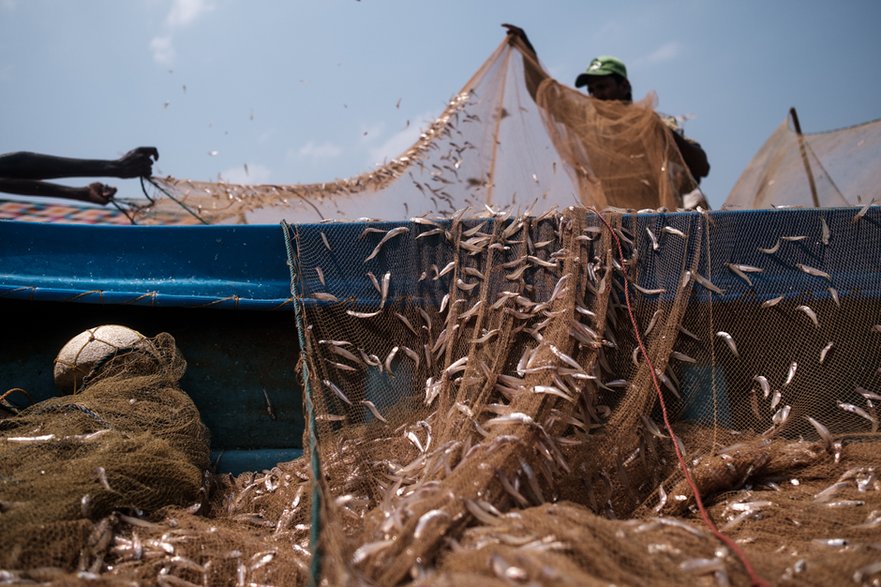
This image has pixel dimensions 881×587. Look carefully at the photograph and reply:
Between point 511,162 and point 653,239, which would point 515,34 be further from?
point 653,239

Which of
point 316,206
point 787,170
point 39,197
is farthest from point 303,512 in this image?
point 787,170

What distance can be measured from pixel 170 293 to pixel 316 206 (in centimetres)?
223

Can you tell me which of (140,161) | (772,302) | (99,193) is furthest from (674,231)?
(99,193)

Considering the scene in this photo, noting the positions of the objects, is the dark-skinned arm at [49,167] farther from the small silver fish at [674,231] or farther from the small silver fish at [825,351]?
the small silver fish at [825,351]

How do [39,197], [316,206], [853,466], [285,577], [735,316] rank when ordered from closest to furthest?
[285,577] → [853,466] → [735,316] → [316,206] → [39,197]

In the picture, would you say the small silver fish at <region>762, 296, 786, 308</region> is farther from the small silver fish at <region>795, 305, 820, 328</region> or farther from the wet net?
the small silver fish at <region>795, 305, 820, 328</region>

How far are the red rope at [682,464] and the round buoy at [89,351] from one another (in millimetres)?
2889

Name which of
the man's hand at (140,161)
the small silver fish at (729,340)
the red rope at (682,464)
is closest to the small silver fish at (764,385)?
the small silver fish at (729,340)

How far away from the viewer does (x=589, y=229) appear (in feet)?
13.0

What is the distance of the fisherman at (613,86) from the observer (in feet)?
22.7

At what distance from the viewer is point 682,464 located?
128 inches

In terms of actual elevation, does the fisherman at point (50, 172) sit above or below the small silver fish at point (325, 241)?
above

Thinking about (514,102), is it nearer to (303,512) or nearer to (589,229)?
(589,229)

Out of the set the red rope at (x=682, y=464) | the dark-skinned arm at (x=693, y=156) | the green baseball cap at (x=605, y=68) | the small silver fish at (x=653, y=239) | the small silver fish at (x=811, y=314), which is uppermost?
the green baseball cap at (x=605, y=68)
